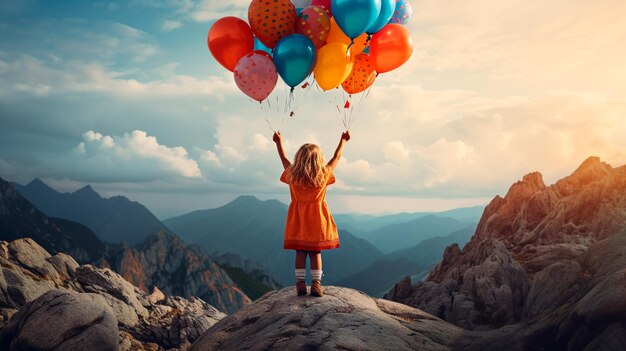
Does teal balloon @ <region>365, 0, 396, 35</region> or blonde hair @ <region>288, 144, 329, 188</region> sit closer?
blonde hair @ <region>288, 144, 329, 188</region>

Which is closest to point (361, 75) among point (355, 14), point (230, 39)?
point (355, 14)

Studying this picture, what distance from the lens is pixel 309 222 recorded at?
11461 millimetres

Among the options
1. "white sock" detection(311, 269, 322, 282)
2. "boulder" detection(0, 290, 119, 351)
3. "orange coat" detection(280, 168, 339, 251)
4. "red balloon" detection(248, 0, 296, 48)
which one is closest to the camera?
"orange coat" detection(280, 168, 339, 251)

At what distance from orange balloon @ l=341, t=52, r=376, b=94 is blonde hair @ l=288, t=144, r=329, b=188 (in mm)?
6352

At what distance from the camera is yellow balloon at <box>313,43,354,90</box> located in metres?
14.5

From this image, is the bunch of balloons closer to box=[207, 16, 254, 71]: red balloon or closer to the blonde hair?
box=[207, 16, 254, 71]: red balloon

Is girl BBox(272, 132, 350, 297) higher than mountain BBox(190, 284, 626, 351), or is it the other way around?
girl BBox(272, 132, 350, 297)

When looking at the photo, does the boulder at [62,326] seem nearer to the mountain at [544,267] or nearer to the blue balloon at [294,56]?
the blue balloon at [294,56]

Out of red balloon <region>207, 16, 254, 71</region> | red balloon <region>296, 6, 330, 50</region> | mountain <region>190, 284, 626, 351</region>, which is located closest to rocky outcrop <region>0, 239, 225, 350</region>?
mountain <region>190, 284, 626, 351</region>

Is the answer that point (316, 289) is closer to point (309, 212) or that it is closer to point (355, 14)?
point (309, 212)

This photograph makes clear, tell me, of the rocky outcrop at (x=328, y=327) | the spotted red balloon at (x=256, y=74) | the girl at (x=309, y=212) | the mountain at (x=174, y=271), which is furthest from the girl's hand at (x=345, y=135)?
the mountain at (x=174, y=271)

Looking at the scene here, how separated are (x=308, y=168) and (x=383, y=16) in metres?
7.24

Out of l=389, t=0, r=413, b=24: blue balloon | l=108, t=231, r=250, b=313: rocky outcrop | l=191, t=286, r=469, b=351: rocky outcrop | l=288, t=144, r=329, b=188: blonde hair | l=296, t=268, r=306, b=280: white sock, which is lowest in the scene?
l=108, t=231, r=250, b=313: rocky outcrop

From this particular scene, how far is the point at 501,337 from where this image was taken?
9984 mm
